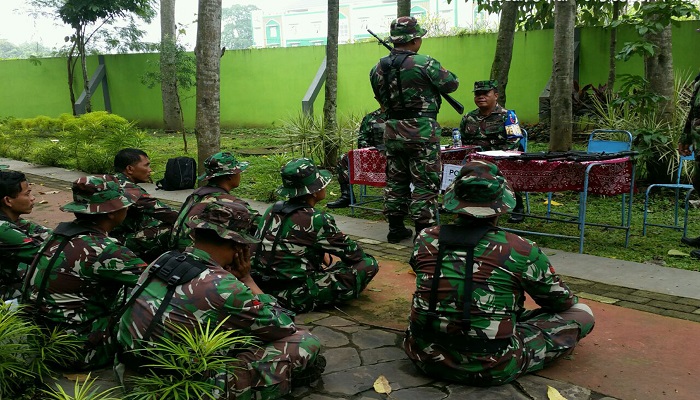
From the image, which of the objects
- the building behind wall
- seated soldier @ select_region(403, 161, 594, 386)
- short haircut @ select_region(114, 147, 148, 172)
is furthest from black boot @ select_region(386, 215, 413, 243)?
the building behind wall

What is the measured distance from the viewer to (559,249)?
636 centimetres

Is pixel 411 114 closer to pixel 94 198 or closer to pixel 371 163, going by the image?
pixel 371 163

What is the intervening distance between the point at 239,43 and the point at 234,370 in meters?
77.5

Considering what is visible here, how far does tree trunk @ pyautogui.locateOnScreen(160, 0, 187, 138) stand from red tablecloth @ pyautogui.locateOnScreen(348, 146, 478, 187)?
1117 cm

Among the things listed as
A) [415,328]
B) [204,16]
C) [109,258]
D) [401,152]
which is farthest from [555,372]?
[204,16]

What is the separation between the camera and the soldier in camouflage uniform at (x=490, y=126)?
746cm

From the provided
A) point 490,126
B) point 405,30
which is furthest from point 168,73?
point 405,30

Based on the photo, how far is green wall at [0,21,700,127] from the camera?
45.9 ft

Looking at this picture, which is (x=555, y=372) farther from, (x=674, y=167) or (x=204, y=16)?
(x=204, y=16)

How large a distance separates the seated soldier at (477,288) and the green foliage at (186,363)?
1026 millimetres

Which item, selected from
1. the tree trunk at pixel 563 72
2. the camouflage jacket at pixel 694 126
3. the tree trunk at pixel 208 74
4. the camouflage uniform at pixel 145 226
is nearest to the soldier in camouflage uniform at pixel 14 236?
the camouflage uniform at pixel 145 226

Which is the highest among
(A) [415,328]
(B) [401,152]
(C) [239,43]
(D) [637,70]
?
(C) [239,43]

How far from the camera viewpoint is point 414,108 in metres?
6.39

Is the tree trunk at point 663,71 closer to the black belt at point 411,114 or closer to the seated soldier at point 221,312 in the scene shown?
the black belt at point 411,114
